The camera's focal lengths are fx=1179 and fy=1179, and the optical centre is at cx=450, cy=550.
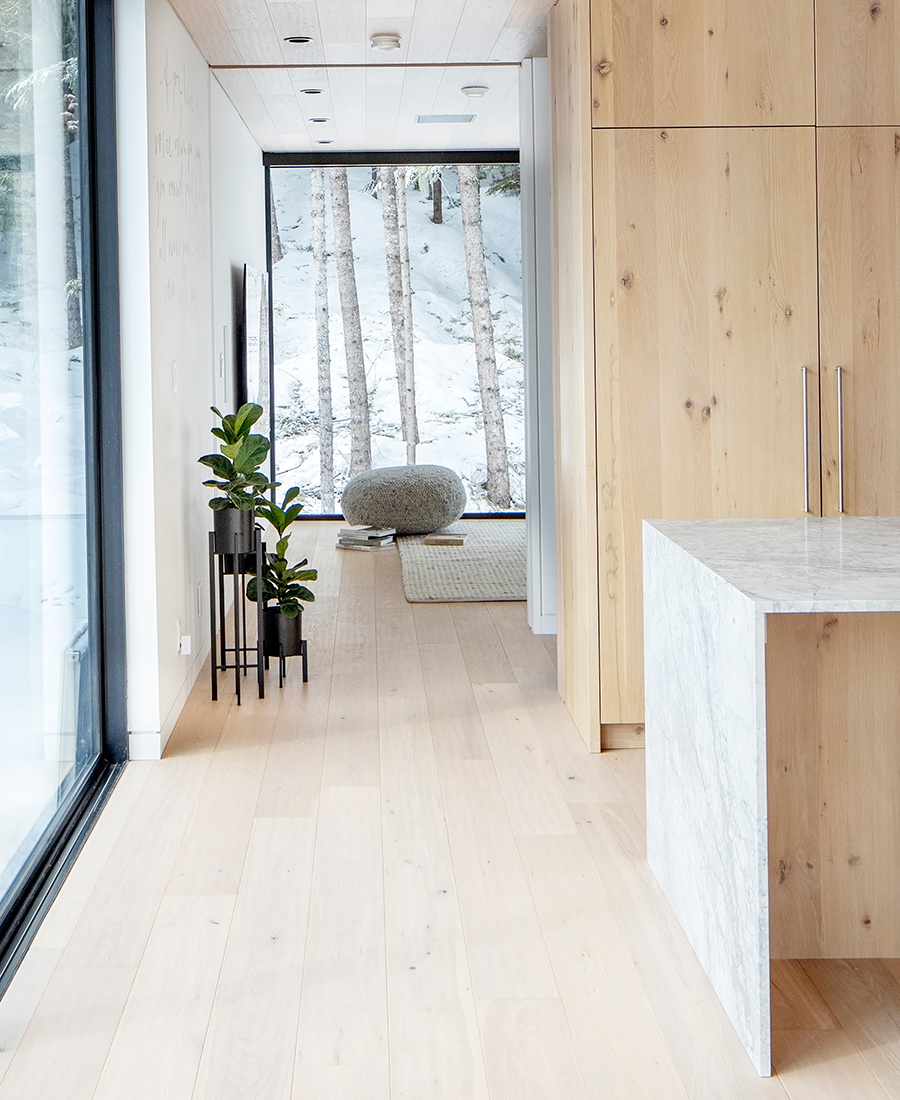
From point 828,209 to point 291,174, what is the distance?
8513 mm

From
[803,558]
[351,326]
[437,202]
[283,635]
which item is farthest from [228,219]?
[437,202]

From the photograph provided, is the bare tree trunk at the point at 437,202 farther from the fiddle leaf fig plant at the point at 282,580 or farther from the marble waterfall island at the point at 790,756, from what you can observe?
the marble waterfall island at the point at 790,756

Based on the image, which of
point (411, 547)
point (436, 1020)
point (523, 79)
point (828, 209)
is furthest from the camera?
point (411, 547)

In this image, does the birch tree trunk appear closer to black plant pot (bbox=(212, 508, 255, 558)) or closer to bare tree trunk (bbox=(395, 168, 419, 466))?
bare tree trunk (bbox=(395, 168, 419, 466))

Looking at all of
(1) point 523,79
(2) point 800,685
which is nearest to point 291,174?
(1) point 523,79

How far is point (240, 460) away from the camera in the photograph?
408 centimetres

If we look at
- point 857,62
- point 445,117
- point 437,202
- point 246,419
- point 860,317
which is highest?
point 437,202

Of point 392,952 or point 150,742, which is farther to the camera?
point 150,742

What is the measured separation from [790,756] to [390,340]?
29.5 feet

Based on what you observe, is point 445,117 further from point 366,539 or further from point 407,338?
point 407,338

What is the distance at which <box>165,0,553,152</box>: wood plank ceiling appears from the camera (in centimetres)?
403

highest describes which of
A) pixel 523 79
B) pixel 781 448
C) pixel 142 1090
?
pixel 523 79

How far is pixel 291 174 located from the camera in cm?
1116

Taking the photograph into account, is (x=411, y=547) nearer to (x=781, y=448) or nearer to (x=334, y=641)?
(x=334, y=641)
